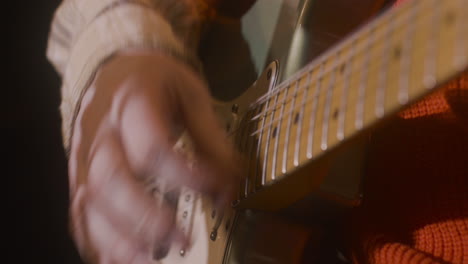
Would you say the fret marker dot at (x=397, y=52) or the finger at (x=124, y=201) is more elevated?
the fret marker dot at (x=397, y=52)

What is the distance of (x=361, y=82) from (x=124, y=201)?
170 millimetres

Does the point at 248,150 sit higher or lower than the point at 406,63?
lower

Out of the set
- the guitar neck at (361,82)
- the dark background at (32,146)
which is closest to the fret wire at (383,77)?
the guitar neck at (361,82)

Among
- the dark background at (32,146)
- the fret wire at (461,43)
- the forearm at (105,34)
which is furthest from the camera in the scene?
the dark background at (32,146)

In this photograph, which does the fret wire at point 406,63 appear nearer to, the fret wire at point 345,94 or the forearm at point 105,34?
the fret wire at point 345,94

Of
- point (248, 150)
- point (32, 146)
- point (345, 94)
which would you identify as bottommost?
point (32, 146)

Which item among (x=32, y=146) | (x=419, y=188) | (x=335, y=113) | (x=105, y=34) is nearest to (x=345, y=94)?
(x=335, y=113)

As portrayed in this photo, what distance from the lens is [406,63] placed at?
9.8 inches

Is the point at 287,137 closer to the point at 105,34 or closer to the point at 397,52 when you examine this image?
the point at 397,52

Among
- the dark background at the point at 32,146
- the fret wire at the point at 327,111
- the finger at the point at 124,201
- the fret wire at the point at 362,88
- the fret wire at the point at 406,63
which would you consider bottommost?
the dark background at the point at 32,146

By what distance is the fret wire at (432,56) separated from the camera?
230mm

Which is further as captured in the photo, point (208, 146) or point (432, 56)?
point (208, 146)

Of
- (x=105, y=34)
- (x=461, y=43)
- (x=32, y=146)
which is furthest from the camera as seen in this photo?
(x=32, y=146)

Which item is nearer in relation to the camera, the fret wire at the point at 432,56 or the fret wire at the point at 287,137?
the fret wire at the point at 432,56
